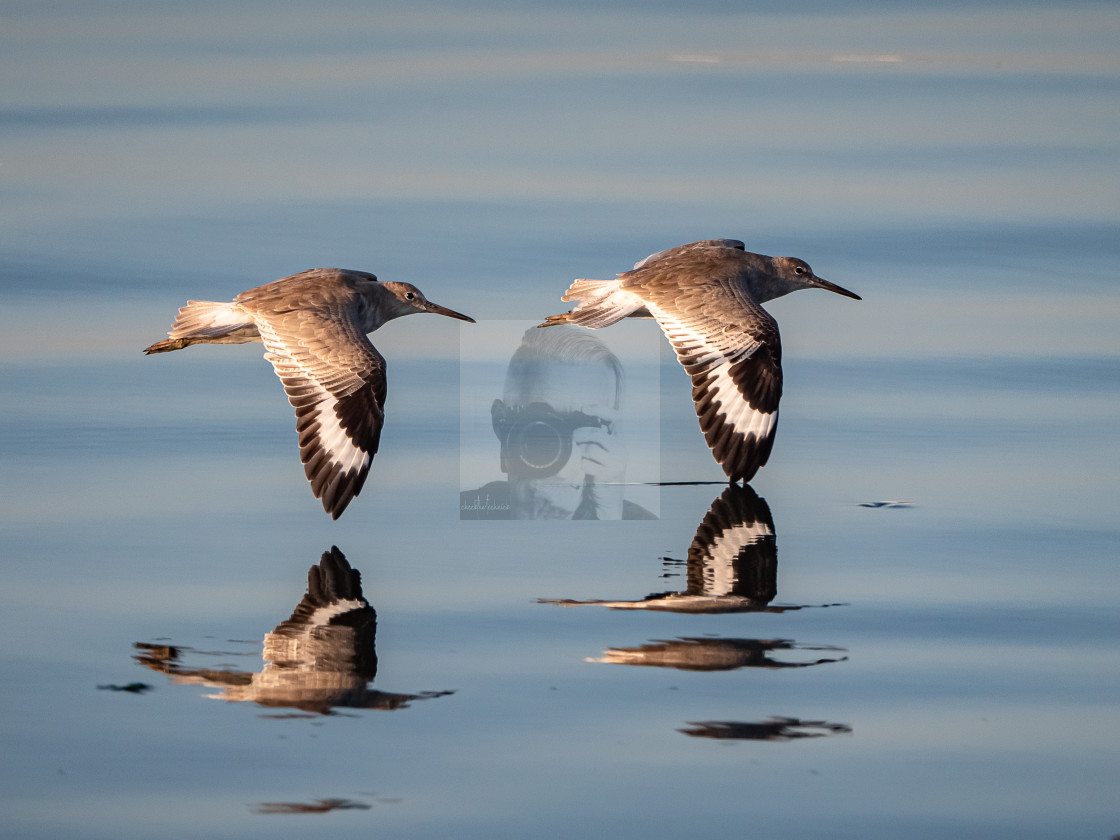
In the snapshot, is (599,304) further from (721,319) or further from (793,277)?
(793,277)

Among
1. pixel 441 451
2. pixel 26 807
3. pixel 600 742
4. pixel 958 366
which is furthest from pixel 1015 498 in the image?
pixel 26 807

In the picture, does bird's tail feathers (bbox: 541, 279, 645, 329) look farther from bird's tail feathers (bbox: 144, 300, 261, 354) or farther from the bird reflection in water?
the bird reflection in water

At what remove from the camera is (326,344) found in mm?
7785

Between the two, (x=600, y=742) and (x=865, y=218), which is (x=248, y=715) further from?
(x=865, y=218)

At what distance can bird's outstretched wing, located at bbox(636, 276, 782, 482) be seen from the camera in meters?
7.75

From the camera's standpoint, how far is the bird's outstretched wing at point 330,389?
283 inches

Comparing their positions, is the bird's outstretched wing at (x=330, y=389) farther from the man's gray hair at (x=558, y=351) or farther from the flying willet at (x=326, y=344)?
the man's gray hair at (x=558, y=351)

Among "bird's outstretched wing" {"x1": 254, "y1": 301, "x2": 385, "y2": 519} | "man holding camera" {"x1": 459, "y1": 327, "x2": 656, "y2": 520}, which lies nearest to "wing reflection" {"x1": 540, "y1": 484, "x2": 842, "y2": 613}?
"man holding camera" {"x1": 459, "y1": 327, "x2": 656, "y2": 520}

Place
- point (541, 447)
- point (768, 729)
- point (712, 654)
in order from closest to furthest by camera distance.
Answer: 1. point (768, 729)
2. point (712, 654)
3. point (541, 447)

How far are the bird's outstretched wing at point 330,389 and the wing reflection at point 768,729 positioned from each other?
7.70 ft

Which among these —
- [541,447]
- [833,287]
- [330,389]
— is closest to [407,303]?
[541,447]

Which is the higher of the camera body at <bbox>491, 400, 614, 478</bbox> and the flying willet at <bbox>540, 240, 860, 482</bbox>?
the flying willet at <bbox>540, 240, 860, 482</bbox>

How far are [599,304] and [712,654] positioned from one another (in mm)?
3460

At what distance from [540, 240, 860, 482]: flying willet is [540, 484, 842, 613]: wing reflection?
12.2 inches
